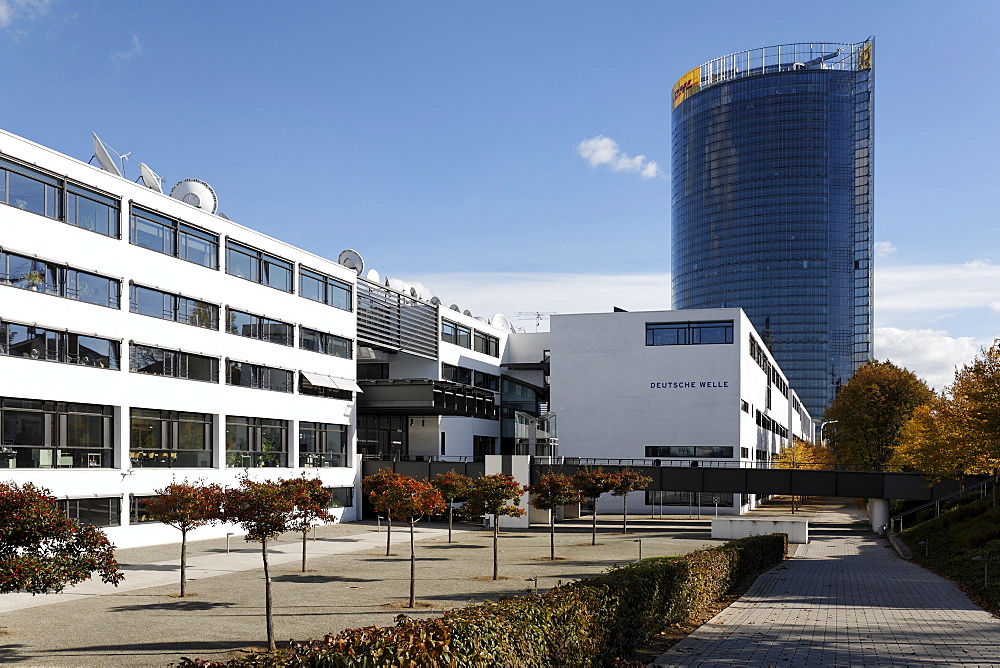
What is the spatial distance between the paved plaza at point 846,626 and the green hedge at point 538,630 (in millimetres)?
848

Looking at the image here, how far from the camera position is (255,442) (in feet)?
152

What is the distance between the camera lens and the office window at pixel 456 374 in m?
68.4

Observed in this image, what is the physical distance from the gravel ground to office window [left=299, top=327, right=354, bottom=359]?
1233cm

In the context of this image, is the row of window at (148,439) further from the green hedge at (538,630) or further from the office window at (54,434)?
the green hedge at (538,630)

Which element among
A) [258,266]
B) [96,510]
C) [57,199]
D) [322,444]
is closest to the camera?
[57,199]

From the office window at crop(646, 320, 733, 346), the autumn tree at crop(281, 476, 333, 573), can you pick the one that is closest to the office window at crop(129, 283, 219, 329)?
the autumn tree at crop(281, 476, 333, 573)

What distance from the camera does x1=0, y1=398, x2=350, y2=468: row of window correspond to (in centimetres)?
3189

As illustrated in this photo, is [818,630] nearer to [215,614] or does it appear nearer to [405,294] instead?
[215,614]

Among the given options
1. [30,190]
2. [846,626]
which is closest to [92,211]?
[30,190]

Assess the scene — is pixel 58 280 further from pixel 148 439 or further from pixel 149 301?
pixel 148 439

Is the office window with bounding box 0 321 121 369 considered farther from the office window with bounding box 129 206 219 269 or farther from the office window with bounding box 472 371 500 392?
the office window with bounding box 472 371 500 392

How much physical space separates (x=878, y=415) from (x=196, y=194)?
194ft

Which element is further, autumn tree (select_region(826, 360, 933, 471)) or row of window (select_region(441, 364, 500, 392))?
autumn tree (select_region(826, 360, 933, 471))

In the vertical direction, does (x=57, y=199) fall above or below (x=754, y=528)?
above
